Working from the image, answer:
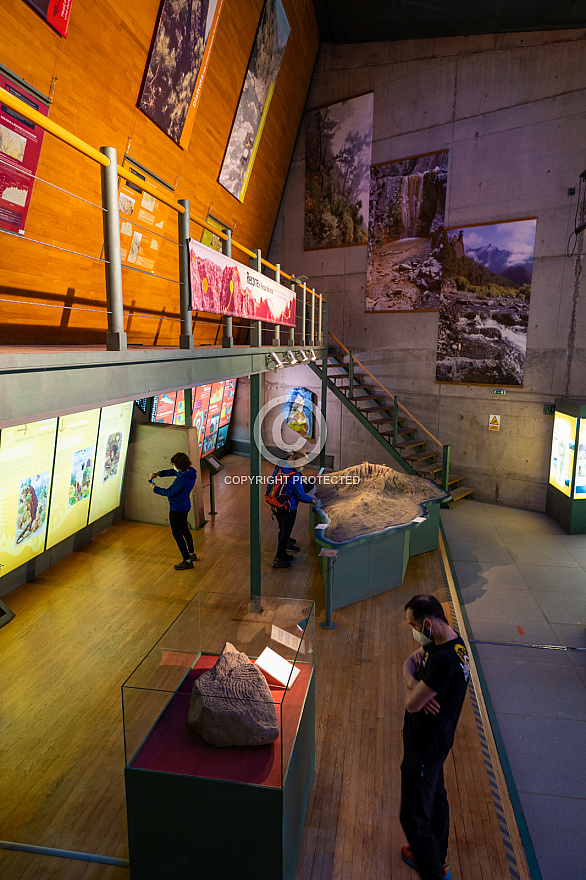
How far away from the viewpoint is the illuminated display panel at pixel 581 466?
784cm

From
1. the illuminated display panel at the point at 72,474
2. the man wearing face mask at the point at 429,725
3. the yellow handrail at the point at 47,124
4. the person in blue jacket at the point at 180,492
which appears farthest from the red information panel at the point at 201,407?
the man wearing face mask at the point at 429,725

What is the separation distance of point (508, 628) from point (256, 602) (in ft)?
11.4

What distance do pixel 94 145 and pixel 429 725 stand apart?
5931 mm

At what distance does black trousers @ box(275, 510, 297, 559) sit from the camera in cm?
649

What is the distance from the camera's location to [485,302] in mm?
9617

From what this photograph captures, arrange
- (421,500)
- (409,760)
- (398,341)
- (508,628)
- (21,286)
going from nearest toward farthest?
(409,760) → (21,286) → (508,628) → (421,500) → (398,341)

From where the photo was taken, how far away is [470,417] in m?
10.1

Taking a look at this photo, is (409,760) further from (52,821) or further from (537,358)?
(537,358)

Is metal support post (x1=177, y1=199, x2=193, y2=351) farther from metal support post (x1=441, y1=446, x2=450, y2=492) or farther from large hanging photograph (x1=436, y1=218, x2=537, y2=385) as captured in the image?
large hanging photograph (x1=436, y1=218, x2=537, y2=385)

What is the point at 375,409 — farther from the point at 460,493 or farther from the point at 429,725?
the point at 429,725

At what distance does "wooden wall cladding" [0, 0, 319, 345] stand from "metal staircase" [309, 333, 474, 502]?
414 cm


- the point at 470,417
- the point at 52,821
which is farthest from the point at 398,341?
the point at 52,821

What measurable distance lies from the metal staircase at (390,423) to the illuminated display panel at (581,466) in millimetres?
2119

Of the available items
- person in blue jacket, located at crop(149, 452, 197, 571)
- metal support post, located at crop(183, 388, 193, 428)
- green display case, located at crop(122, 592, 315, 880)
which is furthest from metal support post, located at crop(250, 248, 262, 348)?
green display case, located at crop(122, 592, 315, 880)
